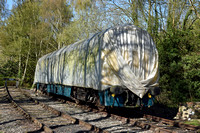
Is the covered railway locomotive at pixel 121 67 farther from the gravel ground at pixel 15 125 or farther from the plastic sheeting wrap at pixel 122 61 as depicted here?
the gravel ground at pixel 15 125

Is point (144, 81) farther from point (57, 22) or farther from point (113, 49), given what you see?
point (57, 22)

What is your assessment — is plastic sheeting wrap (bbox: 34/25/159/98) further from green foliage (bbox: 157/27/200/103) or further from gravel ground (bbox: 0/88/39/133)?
green foliage (bbox: 157/27/200/103)

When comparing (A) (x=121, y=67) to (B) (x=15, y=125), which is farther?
(A) (x=121, y=67)

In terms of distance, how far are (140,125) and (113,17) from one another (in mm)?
11312

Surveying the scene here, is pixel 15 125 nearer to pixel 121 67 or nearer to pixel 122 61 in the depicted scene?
pixel 121 67

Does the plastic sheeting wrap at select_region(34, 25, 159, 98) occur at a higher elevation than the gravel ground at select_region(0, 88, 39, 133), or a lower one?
higher

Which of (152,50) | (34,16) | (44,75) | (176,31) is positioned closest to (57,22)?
(34,16)

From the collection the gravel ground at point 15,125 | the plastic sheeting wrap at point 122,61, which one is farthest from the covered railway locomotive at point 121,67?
the gravel ground at point 15,125

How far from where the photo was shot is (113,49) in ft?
26.2

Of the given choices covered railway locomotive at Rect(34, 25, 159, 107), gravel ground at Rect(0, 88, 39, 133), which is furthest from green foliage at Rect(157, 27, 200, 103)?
gravel ground at Rect(0, 88, 39, 133)

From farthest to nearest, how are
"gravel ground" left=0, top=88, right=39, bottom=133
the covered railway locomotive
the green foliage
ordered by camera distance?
the green foliage
the covered railway locomotive
"gravel ground" left=0, top=88, right=39, bottom=133

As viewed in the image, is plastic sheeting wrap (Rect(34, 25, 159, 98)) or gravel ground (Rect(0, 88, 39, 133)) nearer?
gravel ground (Rect(0, 88, 39, 133))

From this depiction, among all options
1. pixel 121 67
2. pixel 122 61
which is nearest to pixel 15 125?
pixel 121 67

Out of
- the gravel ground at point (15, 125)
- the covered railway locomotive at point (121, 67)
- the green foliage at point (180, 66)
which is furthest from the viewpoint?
the green foliage at point (180, 66)
